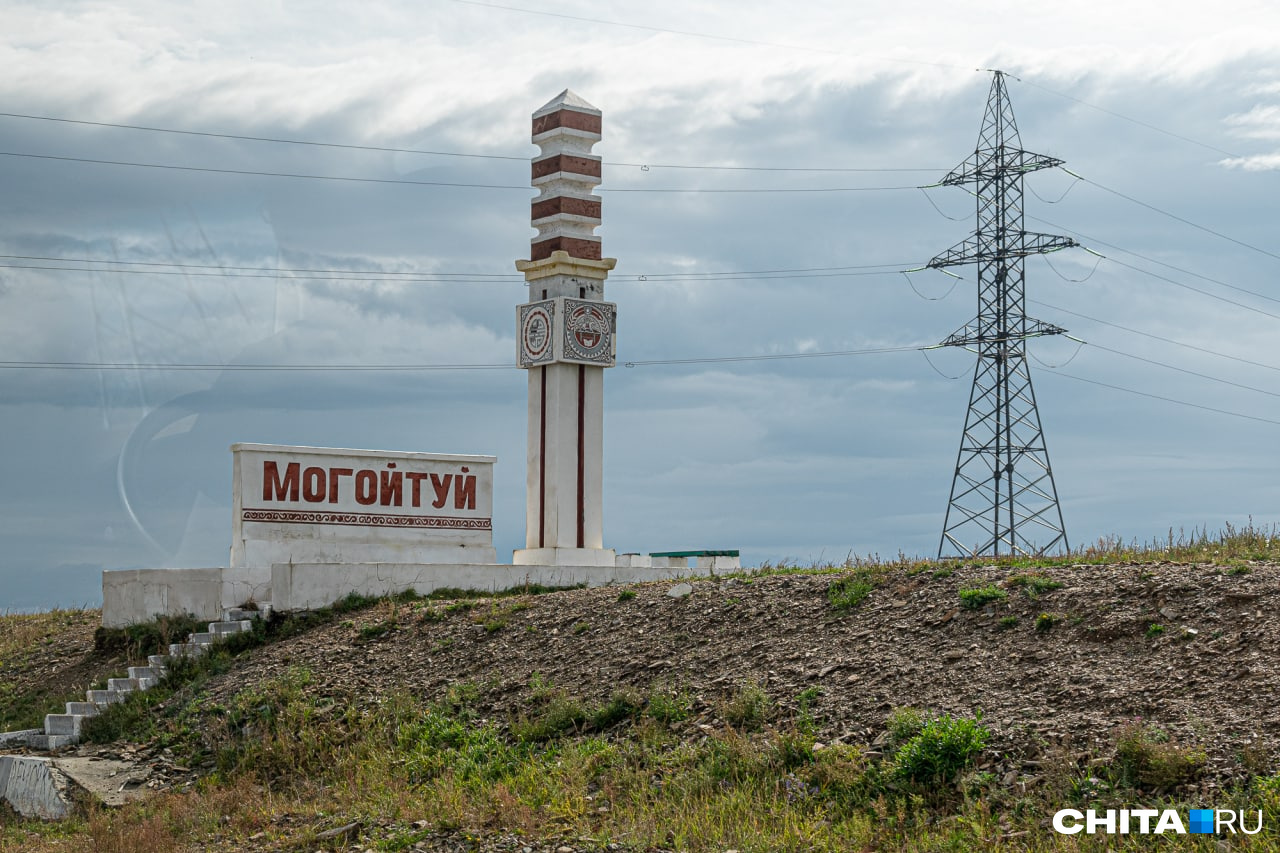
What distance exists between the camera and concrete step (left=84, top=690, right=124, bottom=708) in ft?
65.4

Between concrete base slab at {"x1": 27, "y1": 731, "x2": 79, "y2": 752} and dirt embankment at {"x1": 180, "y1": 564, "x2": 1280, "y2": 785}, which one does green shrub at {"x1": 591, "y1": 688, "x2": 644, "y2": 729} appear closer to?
dirt embankment at {"x1": 180, "y1": 564, "x2": 1280, "y2": 785}

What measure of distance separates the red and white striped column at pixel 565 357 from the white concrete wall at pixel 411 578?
1976 millimetres

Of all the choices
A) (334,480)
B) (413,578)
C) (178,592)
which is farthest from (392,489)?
(178,592)

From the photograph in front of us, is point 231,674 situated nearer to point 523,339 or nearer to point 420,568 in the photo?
point 420,568

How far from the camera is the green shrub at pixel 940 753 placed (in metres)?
10.8

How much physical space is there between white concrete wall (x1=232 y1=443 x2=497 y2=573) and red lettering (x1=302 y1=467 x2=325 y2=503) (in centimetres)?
2

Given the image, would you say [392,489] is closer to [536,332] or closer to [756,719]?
[536,332]

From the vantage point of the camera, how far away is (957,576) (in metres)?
15.8

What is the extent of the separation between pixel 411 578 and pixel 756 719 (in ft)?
38.3

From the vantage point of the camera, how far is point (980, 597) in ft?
47.4

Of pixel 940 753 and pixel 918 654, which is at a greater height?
pixel 918 654

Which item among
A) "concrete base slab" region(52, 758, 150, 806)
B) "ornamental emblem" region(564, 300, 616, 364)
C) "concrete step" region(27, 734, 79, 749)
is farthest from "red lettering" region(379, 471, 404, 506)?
"concrete base slab" region(52, 758, 150, 806)

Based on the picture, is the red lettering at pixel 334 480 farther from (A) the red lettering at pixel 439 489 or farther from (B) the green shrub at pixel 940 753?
(B) the green shrub at pixel 940 753

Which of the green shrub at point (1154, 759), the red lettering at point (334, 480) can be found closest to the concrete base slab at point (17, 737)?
the red lettering at point (334, 480)
